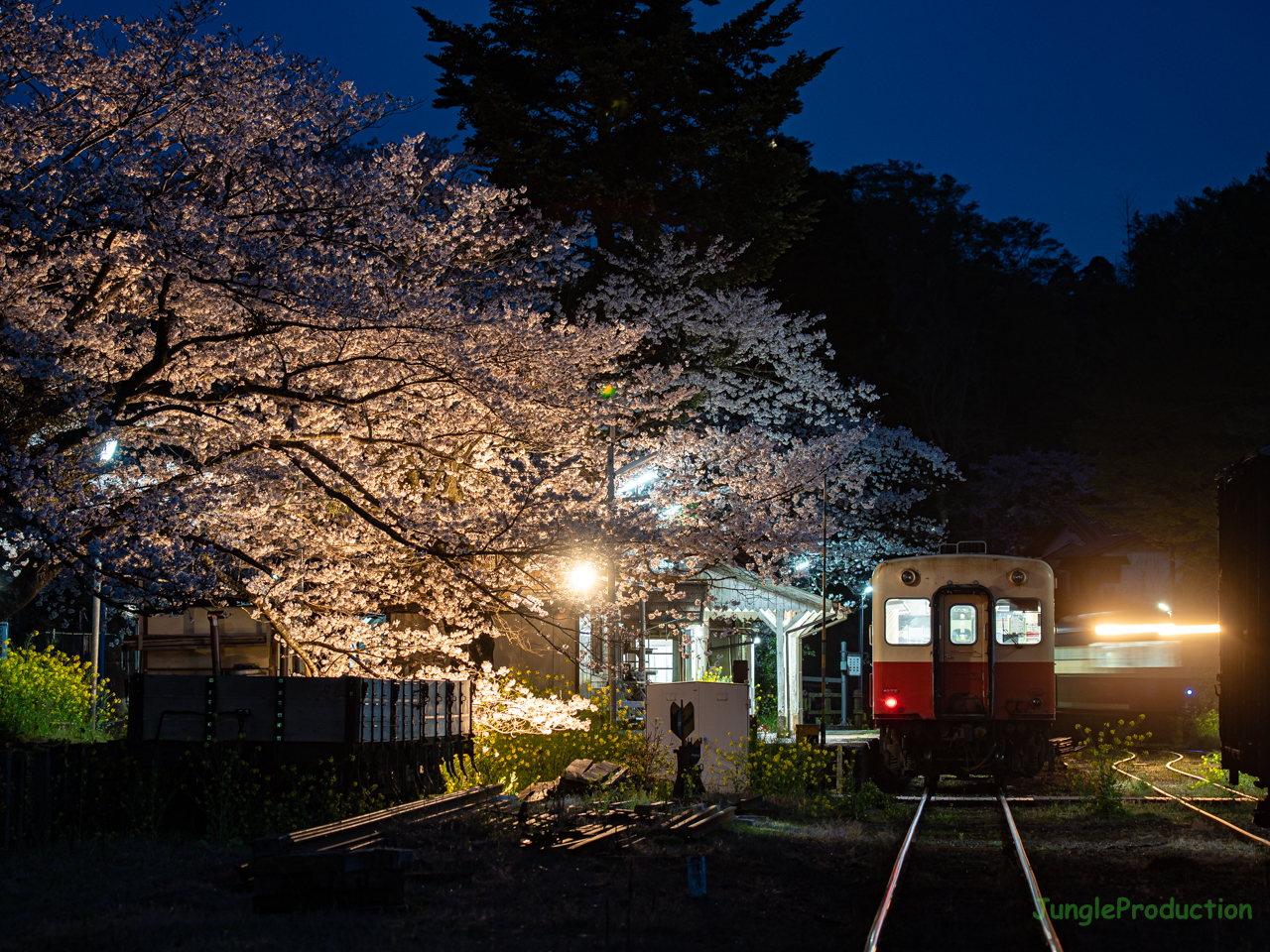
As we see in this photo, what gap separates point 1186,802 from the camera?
12.9 m

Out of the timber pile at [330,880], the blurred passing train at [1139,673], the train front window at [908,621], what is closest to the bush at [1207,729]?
the blurred passing train at [1139,673]

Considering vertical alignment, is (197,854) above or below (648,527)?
below

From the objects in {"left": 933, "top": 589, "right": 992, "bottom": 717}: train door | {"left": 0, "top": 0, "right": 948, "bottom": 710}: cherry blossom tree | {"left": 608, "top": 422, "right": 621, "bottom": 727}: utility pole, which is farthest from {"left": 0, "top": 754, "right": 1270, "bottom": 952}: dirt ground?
{"left": 608, "top": 422, "right": 621, "bottom": 727}: utility pole

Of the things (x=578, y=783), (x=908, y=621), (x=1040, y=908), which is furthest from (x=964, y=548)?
(x=1040, y=908)

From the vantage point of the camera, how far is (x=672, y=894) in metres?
7.71

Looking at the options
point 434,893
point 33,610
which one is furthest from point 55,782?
point 33,610

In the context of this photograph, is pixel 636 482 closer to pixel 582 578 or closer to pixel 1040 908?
pixel 582 578

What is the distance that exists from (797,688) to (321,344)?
15.9m

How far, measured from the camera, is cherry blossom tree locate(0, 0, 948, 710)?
11.0 metres

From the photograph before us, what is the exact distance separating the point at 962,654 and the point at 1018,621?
885 millimetres

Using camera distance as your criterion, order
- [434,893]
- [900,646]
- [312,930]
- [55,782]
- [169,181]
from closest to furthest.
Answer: [312,930], [434,893], [55,782], [169,181], [900,646]

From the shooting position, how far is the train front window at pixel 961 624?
1591cm

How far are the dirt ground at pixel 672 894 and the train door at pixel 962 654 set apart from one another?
15.3 feet

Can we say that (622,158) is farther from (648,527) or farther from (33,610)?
(33,610)
